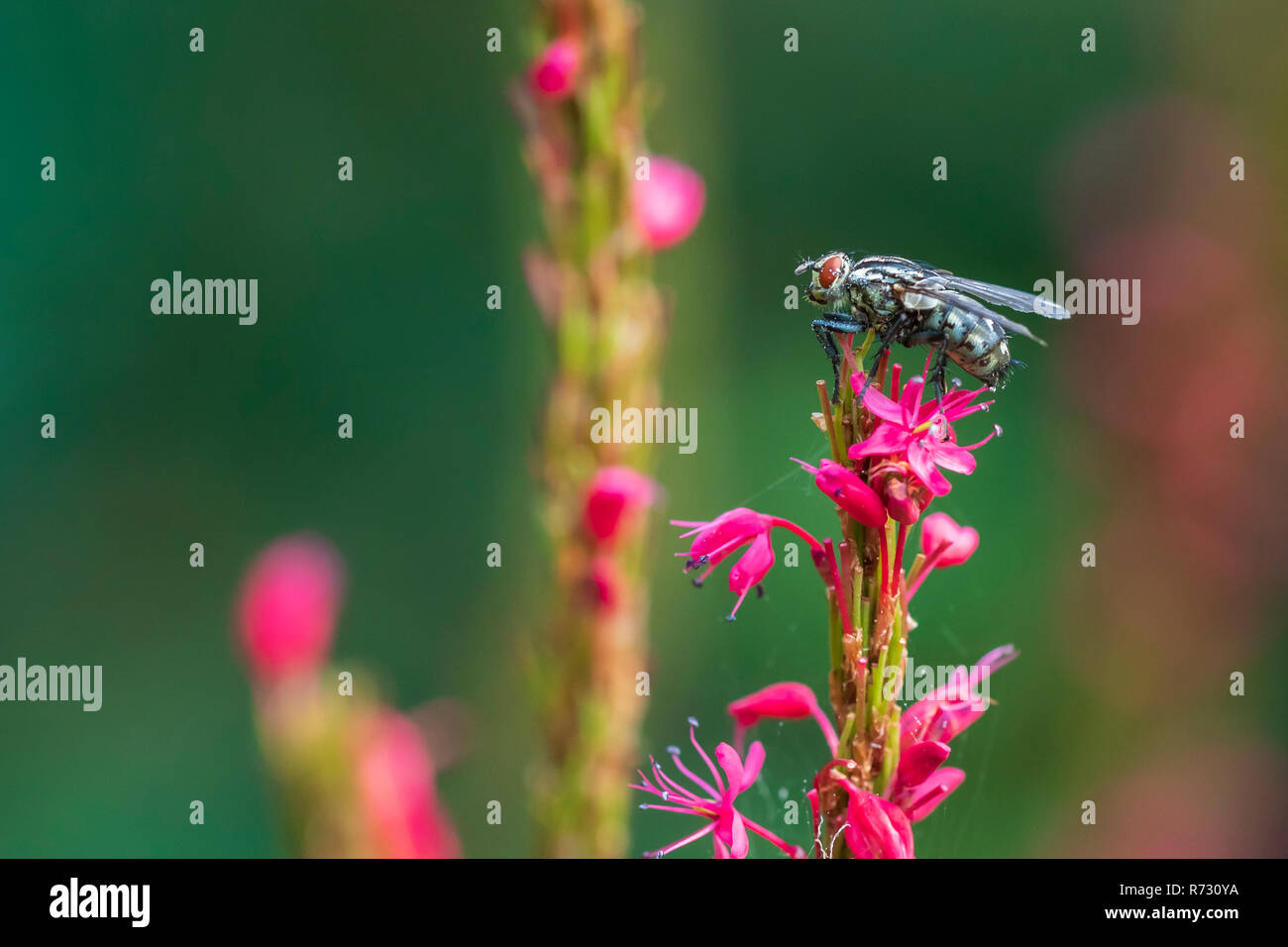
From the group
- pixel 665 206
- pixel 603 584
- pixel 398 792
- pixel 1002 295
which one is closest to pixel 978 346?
pixel 1002 295

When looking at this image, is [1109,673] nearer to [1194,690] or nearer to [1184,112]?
[1194,690]

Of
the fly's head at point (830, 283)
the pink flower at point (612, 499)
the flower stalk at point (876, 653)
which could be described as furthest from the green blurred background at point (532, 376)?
the flower stalk at point (876, 653)

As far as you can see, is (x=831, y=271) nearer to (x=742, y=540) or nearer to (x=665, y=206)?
(x=665, y=206)

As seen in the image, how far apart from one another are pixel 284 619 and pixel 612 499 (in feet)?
1.92

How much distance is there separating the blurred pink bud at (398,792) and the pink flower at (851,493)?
2.13ft

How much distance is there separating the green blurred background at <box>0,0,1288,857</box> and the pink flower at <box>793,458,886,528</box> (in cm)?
164

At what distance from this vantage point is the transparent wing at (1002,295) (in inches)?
72.6

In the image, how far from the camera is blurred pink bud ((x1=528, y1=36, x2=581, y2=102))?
6.26ft

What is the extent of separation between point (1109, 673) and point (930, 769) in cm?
270

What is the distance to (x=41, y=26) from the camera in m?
4.74

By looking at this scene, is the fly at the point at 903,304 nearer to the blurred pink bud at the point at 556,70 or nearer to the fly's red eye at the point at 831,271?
the fly's red eye at the point at 831,271

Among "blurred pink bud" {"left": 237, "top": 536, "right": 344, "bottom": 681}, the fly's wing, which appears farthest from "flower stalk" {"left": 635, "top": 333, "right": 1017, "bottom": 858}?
"blurred pink bud" {"left": 237, "top": 536, "right": 344, "bottom": 681}

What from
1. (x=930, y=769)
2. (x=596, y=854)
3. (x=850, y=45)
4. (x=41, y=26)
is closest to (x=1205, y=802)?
(x=596, y=854)

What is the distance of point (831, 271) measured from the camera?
183cm
